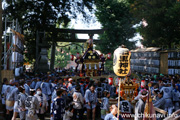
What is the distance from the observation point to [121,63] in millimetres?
9562

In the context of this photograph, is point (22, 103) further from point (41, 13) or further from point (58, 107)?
point (41, 13)

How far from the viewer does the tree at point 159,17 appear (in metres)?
27.0

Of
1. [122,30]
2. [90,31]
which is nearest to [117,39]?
[122,30]

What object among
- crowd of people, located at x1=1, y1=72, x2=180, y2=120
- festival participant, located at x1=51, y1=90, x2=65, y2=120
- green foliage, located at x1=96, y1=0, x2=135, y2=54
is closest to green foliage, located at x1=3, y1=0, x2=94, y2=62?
green foliage, located at x1=96, y1=0, x2=135, y2=54

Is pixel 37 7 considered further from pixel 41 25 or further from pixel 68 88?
pixel 68 88

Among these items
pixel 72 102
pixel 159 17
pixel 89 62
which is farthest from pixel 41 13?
pixel 72 102

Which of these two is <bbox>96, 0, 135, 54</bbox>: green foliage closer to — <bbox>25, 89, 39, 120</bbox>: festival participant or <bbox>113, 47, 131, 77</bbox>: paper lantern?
<bbox>113, 47, 131, 77</bbox>: paper lantern

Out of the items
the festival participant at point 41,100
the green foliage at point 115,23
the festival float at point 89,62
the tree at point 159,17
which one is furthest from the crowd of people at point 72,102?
the green foliage at point 115,23

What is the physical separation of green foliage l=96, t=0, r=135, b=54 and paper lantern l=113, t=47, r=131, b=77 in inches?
1130

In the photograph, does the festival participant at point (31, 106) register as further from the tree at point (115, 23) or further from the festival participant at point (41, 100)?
the tree at point (115, 23)

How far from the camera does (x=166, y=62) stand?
27.1 m

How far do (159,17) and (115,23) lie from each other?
1089 cm

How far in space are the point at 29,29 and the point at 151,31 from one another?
15.8m

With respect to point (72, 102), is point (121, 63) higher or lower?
higher
